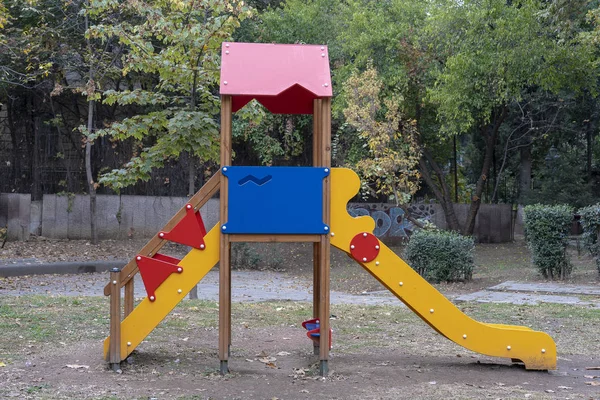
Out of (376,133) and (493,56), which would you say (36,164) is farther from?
(493,56)

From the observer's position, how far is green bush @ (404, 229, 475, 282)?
1356cm

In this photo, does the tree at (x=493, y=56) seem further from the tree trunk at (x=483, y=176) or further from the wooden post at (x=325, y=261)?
the wooden post at (x=325, y=261)

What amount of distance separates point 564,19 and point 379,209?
9543 millimetres

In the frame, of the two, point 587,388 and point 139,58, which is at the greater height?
point 139,58

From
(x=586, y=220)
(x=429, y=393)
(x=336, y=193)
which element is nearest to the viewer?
(x=429, y=393)

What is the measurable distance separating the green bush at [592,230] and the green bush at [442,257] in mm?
2083

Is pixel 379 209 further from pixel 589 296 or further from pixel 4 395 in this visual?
pixel 4 395

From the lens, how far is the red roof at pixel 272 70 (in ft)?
20.6

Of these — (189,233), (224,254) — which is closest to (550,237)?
(224,254)

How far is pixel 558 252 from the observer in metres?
13.5

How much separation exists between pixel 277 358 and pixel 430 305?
1582 millimetres

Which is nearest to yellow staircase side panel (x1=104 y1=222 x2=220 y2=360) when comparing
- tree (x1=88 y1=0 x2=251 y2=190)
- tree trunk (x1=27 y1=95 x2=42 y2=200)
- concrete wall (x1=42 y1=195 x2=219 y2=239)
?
tree (x1=88 y1=0 x2=251 y2=190)

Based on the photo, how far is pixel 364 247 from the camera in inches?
252

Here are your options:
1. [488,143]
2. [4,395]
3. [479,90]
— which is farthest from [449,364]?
[488,143]
